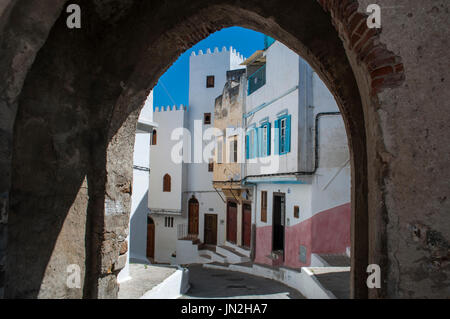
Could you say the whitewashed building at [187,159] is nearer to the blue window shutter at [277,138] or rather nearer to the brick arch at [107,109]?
the blue window shutter at [277,138]

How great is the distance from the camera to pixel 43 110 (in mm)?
3250

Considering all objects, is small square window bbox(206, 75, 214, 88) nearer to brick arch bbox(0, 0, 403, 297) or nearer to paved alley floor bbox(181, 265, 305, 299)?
paved alley floor bbox(181, 265, 305, 299)

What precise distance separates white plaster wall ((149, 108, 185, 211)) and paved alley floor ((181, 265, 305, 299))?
1081 cm

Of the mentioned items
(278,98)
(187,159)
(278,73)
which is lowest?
(187,159)

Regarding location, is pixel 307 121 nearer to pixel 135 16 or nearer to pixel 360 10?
pixel 135 16

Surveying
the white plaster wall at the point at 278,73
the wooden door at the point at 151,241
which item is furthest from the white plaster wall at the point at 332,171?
the wooden door at the point at 151,241

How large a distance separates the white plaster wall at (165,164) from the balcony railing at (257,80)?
9.31 m

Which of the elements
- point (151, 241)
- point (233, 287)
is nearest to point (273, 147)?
point (233, 287)

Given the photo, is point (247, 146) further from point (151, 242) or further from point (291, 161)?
point (151, 242)

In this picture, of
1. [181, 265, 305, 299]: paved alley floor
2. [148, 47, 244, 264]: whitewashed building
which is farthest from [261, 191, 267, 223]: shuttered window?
[148, 47, 244, 264]: whitewashed building

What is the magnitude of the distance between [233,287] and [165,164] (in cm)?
1521

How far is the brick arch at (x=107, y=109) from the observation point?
317cm

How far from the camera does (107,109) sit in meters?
3.71

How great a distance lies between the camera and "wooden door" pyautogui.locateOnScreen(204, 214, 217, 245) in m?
23.5
